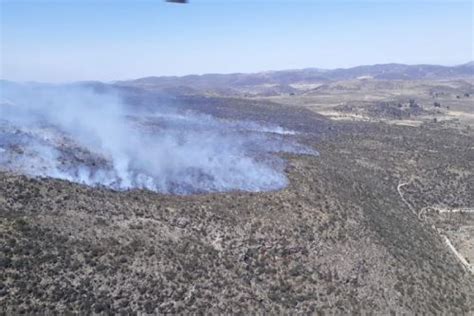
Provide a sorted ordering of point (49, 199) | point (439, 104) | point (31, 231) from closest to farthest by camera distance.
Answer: point (31, 231)
point (49, 199)
point (439, 104)

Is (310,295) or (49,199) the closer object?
(310,295)

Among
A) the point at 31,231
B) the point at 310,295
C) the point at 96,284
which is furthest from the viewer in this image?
the point at 310,295

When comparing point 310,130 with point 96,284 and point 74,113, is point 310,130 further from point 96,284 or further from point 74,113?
point 96,284

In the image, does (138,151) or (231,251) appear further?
(138,151)

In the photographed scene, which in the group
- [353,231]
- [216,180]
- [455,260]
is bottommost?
[455,260]

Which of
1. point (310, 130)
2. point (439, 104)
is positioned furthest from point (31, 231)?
point (439, 104)
